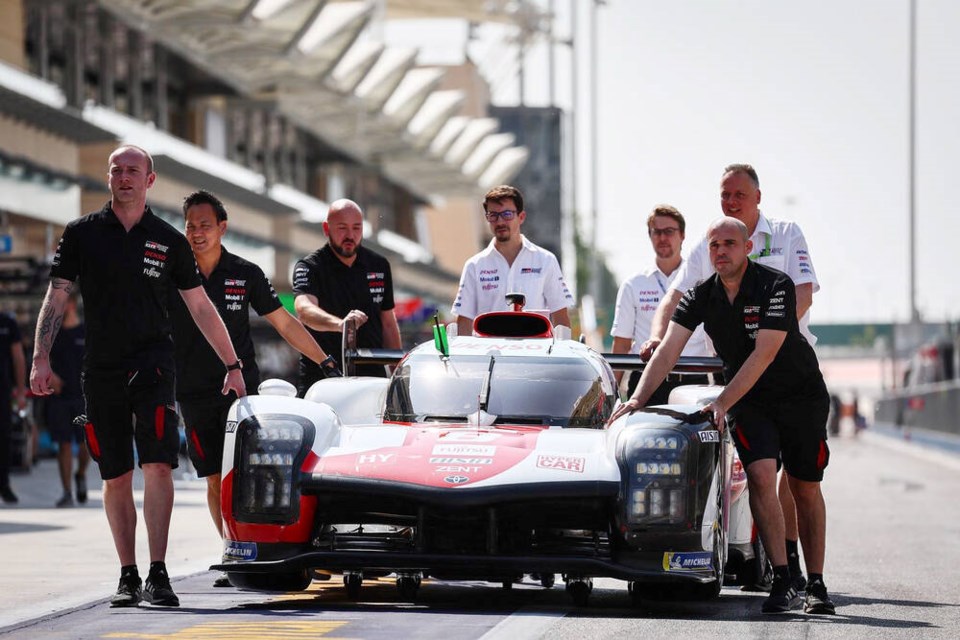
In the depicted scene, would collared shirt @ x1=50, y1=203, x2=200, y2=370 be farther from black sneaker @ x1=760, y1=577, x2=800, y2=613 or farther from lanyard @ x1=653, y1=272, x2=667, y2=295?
lanyard @ x1=653, y1=272, x2=667, y2=295

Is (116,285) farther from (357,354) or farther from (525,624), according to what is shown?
(525,624)

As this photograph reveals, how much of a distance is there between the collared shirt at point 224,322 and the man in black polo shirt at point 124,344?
1138mm

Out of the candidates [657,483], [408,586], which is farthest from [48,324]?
[657,483]

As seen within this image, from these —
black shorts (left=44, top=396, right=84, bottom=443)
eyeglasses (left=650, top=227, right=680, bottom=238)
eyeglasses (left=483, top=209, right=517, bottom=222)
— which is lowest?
black shorts (left=44, top=396, right=84, bottom=443)

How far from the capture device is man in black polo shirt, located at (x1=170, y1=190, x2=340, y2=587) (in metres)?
9.85

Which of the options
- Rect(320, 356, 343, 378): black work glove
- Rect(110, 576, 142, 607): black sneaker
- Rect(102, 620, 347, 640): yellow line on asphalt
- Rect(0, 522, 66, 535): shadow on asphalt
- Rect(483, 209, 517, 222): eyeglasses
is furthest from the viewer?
Rect(0, 522, 66, 535): shadow on asphalt

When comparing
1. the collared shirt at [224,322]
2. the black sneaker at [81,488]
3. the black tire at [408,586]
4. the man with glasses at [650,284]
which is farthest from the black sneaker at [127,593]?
the black sneaker at [81,488]

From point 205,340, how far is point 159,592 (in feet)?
5.87

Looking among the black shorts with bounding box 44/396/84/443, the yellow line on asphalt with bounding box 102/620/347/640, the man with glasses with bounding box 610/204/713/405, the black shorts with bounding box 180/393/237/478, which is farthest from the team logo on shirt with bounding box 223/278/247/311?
the black shorts with bounding box 44/396/84/443

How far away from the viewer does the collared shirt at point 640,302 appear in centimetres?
1208

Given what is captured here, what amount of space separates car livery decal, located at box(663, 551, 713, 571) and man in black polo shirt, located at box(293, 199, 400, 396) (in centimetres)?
338

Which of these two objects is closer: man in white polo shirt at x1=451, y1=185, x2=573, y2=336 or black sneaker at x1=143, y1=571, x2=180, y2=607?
black sneaker at x1=143, y1=571, x2=180, y2=607

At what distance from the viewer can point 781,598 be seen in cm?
868

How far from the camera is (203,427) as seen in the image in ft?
32.3
